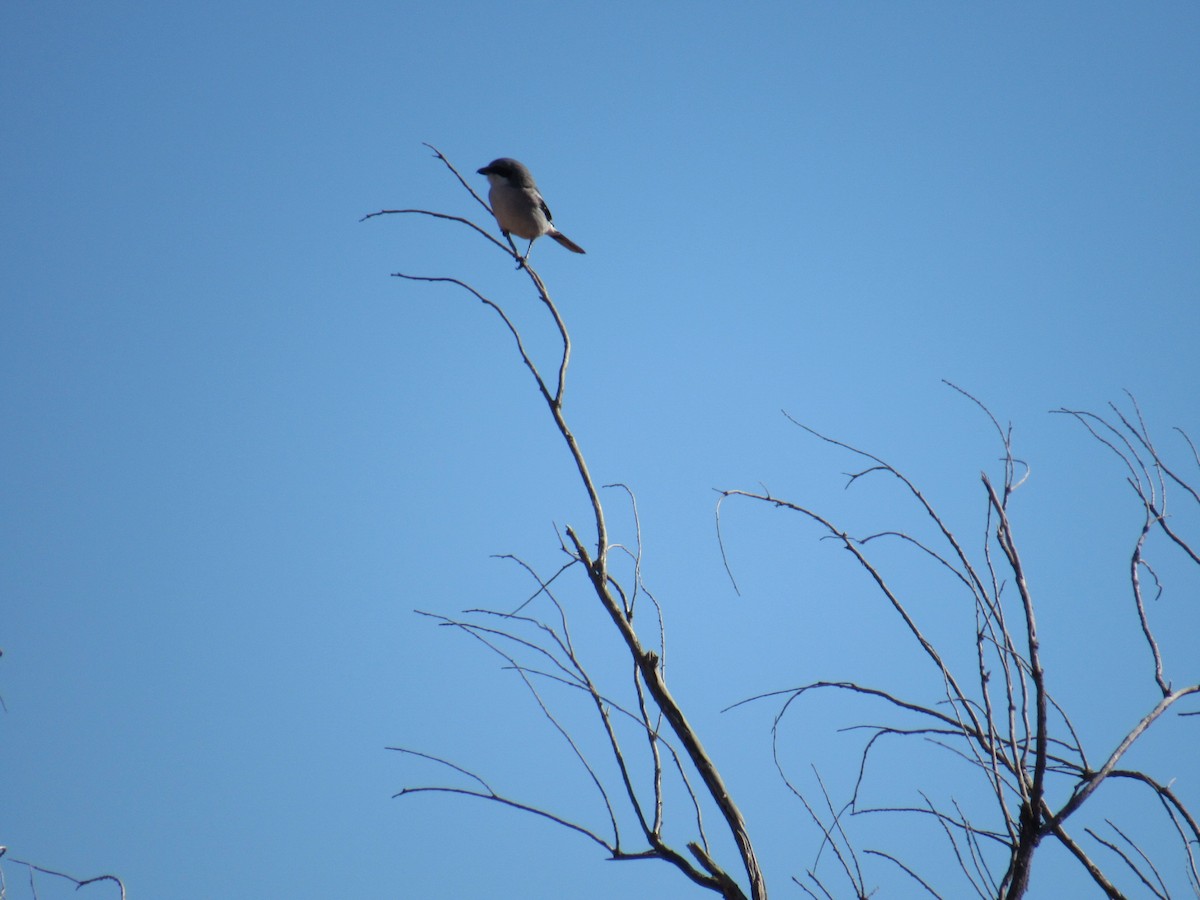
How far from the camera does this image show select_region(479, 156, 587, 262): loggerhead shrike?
243 inches

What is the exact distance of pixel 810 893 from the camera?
7.17ft

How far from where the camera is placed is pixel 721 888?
204 cm

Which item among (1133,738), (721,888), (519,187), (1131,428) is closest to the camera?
(1133,738)

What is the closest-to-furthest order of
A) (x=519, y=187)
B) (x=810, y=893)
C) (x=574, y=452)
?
(x=810, y=893) < (x=574, y=452) < (x=519, y=187)

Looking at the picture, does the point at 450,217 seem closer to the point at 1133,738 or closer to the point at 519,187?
the point at 1133,738

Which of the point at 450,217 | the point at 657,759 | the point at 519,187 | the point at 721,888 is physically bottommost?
the point at 721,888

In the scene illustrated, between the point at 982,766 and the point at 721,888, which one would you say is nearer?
the point at 982,766

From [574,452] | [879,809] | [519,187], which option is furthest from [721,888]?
[519,187]

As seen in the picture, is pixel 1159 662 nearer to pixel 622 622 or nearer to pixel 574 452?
pixel 622 622

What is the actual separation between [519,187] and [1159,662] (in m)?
4.90

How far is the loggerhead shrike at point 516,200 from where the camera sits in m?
6.17

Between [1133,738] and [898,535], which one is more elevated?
[898,535]

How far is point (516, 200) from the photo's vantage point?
20.2ft

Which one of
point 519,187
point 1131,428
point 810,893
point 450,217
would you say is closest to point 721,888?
point 810,893
